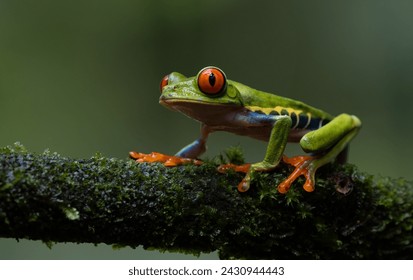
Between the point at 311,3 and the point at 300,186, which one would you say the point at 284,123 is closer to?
the point at 300,186

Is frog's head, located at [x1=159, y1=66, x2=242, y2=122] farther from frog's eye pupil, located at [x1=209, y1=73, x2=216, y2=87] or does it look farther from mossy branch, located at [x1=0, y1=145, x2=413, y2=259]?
mossy branch, located at [x1=0, y1=145, x2=413, y2=259]

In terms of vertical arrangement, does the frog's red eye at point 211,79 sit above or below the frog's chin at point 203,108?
above

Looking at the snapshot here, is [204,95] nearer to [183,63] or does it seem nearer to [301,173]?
[301,173]

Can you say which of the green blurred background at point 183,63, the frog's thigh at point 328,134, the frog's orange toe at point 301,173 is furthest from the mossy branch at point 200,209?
the green blurred background at point 183,63

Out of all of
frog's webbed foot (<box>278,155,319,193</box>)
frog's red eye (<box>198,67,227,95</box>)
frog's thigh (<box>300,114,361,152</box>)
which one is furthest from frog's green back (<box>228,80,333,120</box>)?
frog's webbed foot (<box>278,155,319,193</box>)

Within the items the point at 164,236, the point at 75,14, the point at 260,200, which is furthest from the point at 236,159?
the point at 75,14

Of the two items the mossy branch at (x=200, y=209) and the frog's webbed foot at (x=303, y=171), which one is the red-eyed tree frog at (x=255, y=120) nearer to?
the frog's webbed foot at (x=303, y=171)

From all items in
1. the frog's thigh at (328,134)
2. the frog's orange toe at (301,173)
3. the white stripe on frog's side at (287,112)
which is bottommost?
the frog's orange toe at (301,173)
